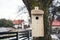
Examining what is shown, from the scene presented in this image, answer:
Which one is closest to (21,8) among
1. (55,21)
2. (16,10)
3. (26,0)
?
(16,10)

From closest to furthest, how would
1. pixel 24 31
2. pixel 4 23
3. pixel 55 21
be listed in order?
1. pixel 4 23
2. pixel 24 31
3. pixel 55 21

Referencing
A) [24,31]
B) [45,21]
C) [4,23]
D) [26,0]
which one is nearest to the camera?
[45,21]

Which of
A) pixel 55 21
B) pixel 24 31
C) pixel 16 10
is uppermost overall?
pixel 16 10

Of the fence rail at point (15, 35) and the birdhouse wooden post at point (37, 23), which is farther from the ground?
the birdhouse wooden post at point (37, 23)

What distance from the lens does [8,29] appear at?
3.92 m

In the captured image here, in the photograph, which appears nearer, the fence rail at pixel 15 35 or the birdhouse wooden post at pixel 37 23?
the birdhouse wooden post at pixel 37 23

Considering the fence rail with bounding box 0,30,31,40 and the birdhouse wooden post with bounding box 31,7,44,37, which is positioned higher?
the birdhouse wooden post with bounding box 31,7,44,37

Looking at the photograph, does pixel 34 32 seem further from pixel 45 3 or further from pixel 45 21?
pixel 45 3

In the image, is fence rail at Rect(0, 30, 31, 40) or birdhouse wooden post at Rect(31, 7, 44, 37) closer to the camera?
birdhouse wooden post at Rect(31, 7, 44, 37)

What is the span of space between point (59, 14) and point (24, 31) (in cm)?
112

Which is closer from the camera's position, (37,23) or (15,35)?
(37,23)

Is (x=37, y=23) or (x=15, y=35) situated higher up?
(x=37, y=23)

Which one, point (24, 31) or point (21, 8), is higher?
point (21, 8)

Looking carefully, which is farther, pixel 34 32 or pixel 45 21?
pixel 45 21
